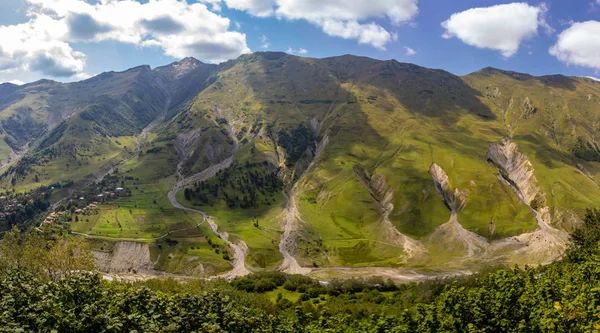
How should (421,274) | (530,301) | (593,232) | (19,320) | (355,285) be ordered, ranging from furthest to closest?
1. (421,274)
2. (593,232)
3. (355,285)
4. (530,301)
5. (19,320)

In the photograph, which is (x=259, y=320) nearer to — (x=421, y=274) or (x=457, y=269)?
(x=421, y=274)

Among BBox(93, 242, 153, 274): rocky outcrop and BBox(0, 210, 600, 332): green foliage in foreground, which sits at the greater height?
BBox(0, 210, 600, 332): green foliage in foreground

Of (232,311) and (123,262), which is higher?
(232,311)

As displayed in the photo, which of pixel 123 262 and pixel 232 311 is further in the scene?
pixel 123 262

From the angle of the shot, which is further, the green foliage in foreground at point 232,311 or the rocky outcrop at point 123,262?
the rocky outcrop at point 123,262

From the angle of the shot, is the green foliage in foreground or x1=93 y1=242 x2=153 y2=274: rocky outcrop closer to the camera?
the green foliage in foreground

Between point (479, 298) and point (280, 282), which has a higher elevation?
point (479, 298)

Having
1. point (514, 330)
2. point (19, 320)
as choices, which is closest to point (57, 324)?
point (19, 320)

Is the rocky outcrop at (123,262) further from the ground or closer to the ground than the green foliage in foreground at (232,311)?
closer to the ground
